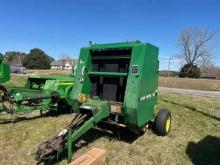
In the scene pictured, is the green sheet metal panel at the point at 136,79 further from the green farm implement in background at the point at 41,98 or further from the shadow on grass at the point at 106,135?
the green farm implement in background at the point at 41,98

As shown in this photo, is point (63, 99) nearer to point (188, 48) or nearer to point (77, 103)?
point (77, 103)

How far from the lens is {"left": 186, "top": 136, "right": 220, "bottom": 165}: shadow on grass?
16.5 ft

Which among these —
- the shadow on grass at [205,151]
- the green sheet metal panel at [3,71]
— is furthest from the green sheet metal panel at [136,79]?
the green sheet metal panel at [3,71]

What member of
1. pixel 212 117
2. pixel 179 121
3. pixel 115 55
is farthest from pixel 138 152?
pixel 212 117

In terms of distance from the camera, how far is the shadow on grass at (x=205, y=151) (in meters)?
5.02

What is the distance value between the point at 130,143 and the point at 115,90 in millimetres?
1159

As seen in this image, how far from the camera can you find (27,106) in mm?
6938

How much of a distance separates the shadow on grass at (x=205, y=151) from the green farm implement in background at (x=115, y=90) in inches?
31.0

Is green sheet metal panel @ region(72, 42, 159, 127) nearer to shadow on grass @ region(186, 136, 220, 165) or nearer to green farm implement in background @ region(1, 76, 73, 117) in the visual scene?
shadow on grass @ region(186, 136, 220, 165)

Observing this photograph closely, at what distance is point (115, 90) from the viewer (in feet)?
19.4

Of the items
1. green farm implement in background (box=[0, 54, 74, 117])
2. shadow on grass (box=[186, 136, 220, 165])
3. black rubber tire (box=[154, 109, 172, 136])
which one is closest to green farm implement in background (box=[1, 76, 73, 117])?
green farm implement in background (box=[0, 54, 74, 117])

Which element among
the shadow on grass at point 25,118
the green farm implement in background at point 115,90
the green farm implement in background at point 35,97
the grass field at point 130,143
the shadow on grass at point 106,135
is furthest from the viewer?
the shadow on grass at point 25,118

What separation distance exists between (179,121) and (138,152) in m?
2.92

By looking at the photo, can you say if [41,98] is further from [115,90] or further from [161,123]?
[161,123]
